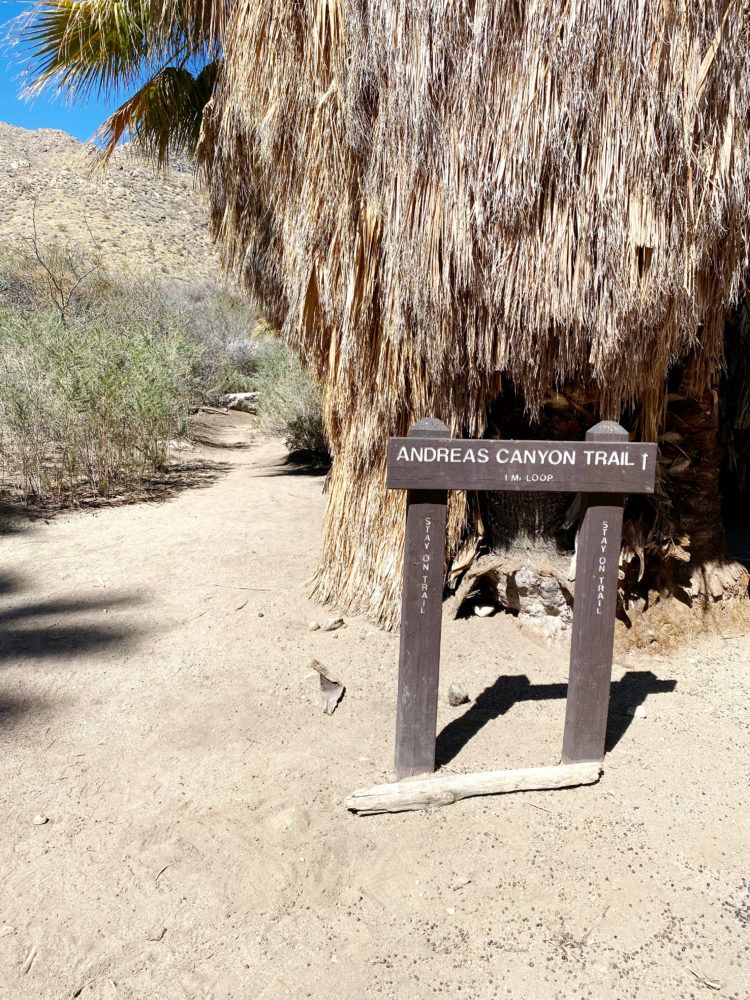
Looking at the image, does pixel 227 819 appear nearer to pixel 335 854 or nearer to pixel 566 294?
pixel 335 854

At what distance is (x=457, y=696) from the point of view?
11.9 feet

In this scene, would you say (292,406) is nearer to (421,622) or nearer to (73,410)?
(73,410)

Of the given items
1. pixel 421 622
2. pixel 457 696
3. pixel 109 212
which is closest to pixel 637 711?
pixel 457 696

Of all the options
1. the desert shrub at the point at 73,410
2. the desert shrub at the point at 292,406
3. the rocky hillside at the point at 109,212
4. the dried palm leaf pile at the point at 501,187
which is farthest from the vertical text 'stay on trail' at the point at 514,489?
the rocky hillside at the point at 109,212

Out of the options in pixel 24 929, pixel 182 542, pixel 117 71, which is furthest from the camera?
pixel 182 542

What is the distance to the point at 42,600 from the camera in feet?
16.6

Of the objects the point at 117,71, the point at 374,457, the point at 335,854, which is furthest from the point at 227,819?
the point at 117,71

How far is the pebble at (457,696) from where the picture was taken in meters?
3.62

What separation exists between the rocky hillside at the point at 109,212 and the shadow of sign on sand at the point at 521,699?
27931 millimetres

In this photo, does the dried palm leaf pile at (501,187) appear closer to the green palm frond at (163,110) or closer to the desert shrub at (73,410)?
the green palm frond at (163,110)

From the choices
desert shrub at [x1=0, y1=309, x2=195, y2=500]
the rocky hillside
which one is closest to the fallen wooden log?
desert shrub at [x1=0, y1=309, x2=195, y2=500]

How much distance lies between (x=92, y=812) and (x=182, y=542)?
11.6ft

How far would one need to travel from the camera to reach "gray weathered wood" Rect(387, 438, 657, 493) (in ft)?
8.80

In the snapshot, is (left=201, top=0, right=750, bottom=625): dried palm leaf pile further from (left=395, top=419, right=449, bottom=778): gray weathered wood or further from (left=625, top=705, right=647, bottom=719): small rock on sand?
(left=625, top=705, right=647, bottom=719): small rock on sand
